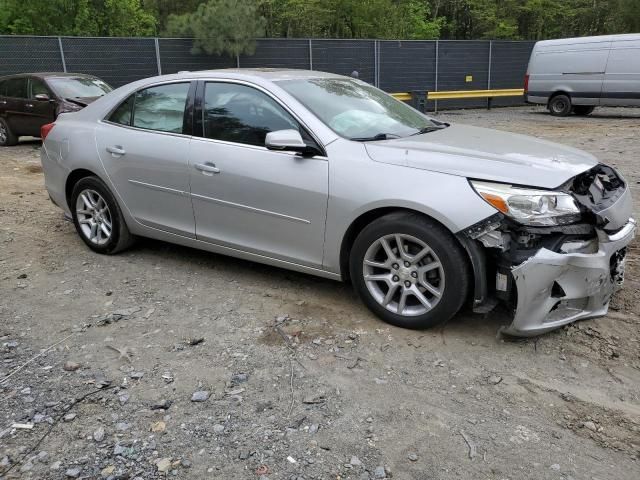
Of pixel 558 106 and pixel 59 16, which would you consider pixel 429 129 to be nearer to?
pixel 558 106

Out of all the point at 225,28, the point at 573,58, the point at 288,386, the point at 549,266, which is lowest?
the point at 288,386

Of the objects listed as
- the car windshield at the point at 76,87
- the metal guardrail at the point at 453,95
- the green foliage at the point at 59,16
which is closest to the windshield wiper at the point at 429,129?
the car windshield at the point at 76,87

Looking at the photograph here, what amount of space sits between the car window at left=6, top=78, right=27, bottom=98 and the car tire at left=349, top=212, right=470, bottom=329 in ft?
35.6

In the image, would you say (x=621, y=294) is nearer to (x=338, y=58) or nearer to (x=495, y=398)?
(x=495, y=398)

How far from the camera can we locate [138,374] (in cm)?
332

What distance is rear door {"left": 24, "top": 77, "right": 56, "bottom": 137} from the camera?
37.7 feet

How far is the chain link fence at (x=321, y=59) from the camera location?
52.2 feet

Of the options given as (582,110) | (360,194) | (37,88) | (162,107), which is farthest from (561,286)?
(582,110)

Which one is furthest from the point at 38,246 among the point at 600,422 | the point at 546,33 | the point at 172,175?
the point at 546,33

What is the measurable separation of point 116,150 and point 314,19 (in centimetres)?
2492

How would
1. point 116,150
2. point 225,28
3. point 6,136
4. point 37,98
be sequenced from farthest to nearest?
1. point 225,28
2. point 6,136
3. point 37,98
4. point 116,150

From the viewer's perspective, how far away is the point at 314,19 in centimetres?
2777

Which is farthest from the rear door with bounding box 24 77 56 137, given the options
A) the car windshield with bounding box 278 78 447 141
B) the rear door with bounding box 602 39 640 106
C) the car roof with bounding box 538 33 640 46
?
the rear door with bounding box 602 39 640 106

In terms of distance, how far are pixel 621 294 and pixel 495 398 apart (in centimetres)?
170
